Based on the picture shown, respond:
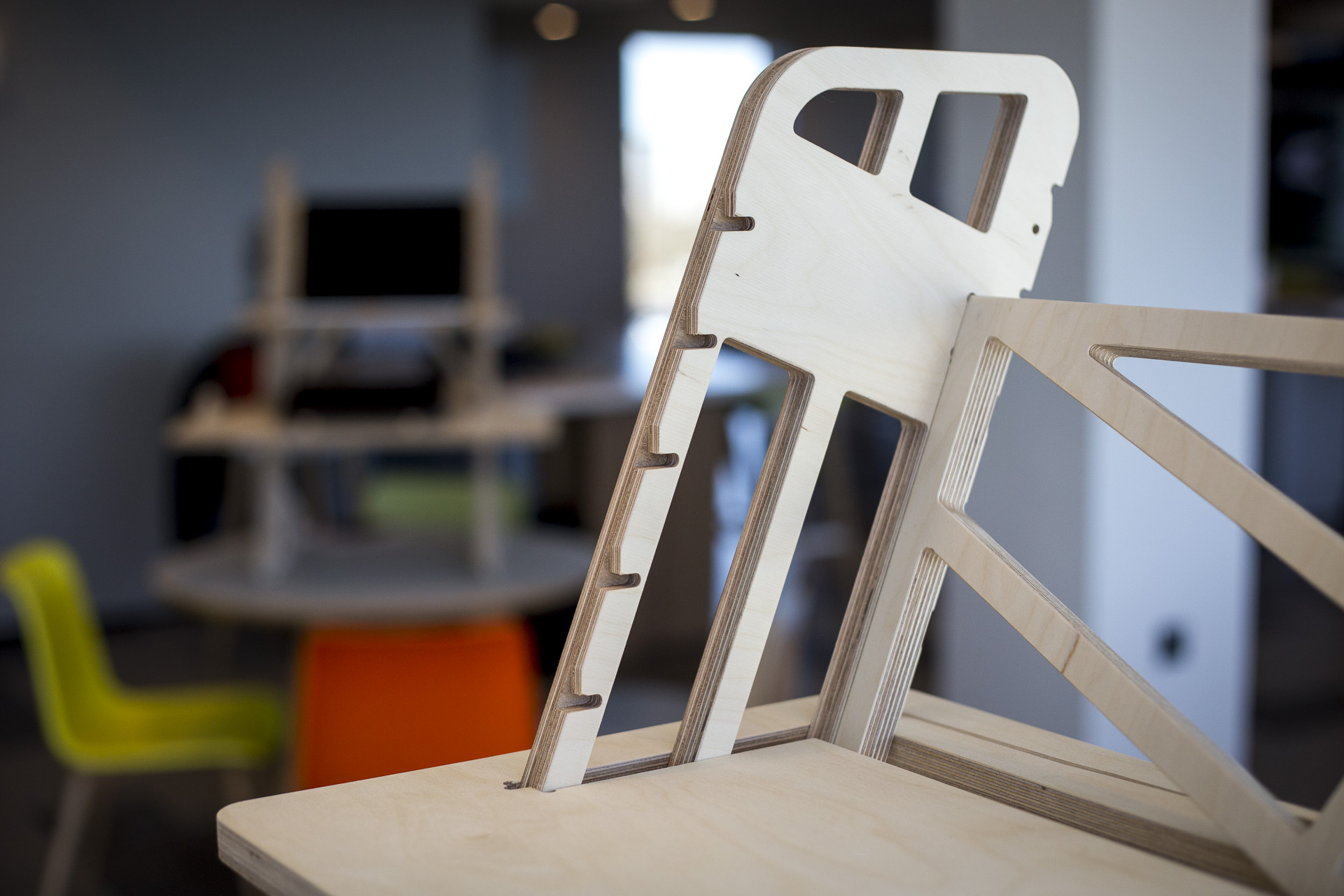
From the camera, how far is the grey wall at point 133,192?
433cm

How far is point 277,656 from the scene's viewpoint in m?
4.31

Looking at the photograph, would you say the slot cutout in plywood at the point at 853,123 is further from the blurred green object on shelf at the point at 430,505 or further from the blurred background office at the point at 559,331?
the blurred green object on shelf at the point at 430,505

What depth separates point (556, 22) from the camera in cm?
642

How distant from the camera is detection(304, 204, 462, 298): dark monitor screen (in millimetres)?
2543

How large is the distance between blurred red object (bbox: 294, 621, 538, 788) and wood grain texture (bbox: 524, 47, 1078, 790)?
1.10 metres

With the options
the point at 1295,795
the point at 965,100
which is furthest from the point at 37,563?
the point at 1295,795

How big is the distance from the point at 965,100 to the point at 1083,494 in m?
0.61

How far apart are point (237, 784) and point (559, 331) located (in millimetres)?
3253

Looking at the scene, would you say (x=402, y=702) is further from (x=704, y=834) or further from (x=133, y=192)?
(x=133, y=192)

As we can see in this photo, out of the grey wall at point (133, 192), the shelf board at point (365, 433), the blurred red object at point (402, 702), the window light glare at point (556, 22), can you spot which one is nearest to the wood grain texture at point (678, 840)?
the blurred red object at point (402, 702)

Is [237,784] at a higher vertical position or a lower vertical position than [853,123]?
lower

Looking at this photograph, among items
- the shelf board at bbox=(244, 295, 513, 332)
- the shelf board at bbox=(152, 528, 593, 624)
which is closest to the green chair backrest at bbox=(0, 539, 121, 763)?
the shelf board at bbox=(152, 528, 593, 624)

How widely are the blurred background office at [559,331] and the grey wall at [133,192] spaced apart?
0.01 meters

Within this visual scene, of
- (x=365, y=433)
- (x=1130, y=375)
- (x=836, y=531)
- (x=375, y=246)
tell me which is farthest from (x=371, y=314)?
(x=836, y=531)
